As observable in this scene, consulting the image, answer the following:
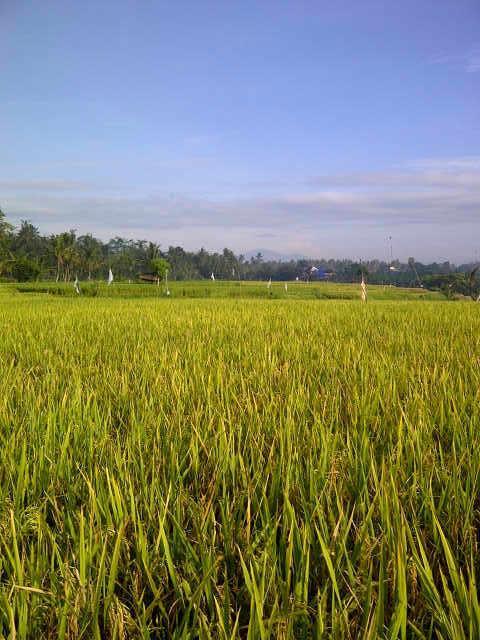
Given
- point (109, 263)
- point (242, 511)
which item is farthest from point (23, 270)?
point (242, 511)

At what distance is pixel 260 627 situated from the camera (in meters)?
0.63

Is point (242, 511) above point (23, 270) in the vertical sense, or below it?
below

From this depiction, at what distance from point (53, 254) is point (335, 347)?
62.7m

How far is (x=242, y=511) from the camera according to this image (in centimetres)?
112

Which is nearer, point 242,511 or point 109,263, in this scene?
point 242,511

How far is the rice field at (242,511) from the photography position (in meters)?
0.75

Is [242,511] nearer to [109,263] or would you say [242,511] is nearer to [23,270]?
[23,270]

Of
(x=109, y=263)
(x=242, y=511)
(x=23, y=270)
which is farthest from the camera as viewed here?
(x=109, y=263)

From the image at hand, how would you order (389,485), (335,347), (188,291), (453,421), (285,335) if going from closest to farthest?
(389,485) < (453,421) < (335,347) < (285,335) < (188,291)

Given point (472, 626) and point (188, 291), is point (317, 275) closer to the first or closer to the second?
point (188, 291)

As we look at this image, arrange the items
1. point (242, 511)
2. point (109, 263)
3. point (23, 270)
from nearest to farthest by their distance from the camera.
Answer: point (242, 511) → point (23, 270) → point (109, 263)

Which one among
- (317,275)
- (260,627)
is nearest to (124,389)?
(260,627)

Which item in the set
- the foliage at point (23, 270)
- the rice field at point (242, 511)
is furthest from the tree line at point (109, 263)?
the rice field at point (242, 511)

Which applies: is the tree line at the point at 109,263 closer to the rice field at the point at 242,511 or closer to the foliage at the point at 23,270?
the foliage at the point at 23,270
